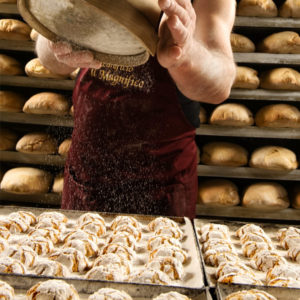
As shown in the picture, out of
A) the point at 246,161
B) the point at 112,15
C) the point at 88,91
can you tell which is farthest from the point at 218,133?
the point at 112,15

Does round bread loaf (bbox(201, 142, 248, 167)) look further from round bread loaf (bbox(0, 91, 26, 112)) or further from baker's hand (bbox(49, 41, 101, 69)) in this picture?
baker's hand (bbox(49, 41, 101, 69))

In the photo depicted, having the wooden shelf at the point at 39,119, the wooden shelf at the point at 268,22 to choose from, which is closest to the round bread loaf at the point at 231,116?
the wooden shelf at the point at 268,22

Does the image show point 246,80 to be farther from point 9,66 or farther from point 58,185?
point 9,66

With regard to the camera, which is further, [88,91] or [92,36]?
[88,91]

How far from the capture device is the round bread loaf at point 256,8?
2734mm

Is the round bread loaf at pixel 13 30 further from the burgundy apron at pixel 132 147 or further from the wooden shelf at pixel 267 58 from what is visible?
the wooden shelf at pixel 267 58

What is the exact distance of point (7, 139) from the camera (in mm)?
3016

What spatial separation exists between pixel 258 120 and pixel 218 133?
0.31m

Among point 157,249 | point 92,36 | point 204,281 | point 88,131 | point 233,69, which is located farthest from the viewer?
point 88,131

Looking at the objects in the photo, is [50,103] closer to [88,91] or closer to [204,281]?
[88,91]

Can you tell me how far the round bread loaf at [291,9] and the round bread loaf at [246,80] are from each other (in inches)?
18.2

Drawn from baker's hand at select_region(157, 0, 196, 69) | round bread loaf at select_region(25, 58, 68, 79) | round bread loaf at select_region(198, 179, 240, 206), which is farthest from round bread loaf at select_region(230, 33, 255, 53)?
baker's hand at select_region(157, 0, 196, 69)

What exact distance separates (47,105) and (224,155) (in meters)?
1.29

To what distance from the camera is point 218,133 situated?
9.29 feet
